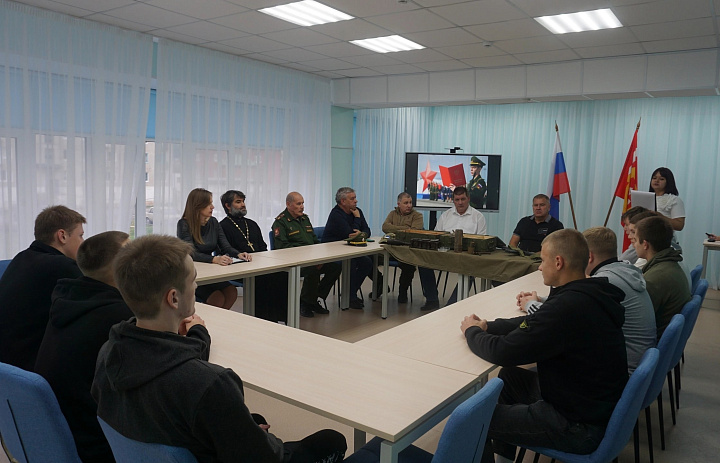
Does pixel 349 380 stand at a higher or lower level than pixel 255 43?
lower

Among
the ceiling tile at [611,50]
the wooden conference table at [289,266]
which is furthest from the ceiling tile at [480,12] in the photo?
the wooden conference table at [289,266]

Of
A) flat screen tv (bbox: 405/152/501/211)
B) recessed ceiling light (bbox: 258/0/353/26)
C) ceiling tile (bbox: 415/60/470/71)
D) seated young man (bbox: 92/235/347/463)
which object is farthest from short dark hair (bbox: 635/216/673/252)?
flat screen tv (bbox: 405/152/501/211)

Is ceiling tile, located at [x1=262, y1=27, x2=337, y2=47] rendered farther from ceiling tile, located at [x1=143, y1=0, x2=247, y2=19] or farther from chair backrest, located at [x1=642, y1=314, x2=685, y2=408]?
chair backrest, located at [x1=642, y1=314, x2=685, y2=408]

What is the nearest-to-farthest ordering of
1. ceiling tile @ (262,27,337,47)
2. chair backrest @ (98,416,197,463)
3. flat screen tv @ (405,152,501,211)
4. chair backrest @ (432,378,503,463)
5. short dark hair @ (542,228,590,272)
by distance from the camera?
chair backrest @ (98,416,197,463) → chair backrest @ (432,378,503,463) → short dark hair @ (542,228,590,272) → ceiling tile @ (262,27,337,47) → flat screen tv @ (405,152,501,211)

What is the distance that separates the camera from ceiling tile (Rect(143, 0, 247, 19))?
423 cm

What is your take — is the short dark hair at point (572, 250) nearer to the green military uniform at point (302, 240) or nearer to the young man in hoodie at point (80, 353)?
the young man in hoodie at point (80, 353)

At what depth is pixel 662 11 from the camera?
4094 millimetres

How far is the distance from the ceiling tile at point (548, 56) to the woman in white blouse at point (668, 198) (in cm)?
151

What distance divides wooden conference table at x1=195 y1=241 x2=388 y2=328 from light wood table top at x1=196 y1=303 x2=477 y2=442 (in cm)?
136

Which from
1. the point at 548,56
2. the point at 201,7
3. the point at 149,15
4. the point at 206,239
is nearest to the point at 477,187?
the point at 548,56

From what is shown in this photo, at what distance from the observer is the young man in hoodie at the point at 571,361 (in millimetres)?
1917

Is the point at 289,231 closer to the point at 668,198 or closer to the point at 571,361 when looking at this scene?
the point at 571,361

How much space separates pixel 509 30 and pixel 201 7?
260 cm

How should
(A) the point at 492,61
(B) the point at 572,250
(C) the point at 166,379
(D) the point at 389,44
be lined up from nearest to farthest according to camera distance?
(C) the point at 166,379, (B) the point at 572,250, (D) the point at 389,44, (A) the point at 492,61
